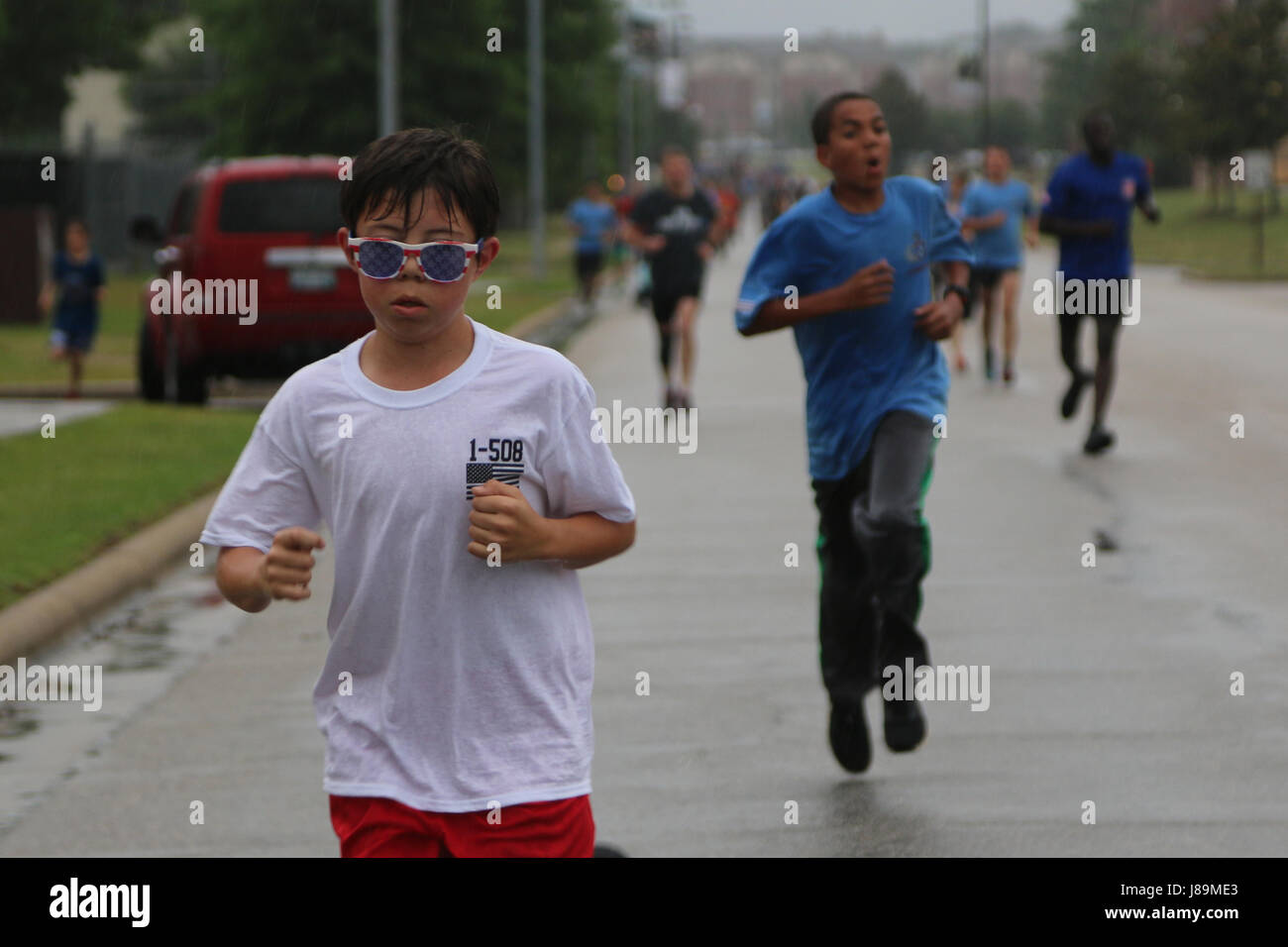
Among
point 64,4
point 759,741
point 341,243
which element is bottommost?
point 759,741

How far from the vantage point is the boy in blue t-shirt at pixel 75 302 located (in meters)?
18.5

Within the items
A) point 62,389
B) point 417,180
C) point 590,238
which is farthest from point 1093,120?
point 590,238

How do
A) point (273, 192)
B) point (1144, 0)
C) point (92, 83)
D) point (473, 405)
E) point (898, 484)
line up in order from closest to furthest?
point (473, 405), point (898, 484), point (273, 192), point (92, 83), point (1144, 0)

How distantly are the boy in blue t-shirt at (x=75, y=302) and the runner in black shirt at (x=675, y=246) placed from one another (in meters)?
4.70

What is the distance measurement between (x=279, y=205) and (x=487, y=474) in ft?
47.0

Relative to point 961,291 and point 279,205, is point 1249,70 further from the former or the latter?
point 961,291

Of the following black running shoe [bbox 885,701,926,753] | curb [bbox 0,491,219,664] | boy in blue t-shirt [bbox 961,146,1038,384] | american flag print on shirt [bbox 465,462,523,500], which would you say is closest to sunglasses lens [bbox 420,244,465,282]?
american flag print on shirt [bbox 465,462,523,500]

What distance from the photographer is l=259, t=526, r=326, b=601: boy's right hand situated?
3.30m

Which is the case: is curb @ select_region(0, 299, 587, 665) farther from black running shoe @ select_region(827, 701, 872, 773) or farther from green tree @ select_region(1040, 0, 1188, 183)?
green tree @ select_region(1040, 0, 1188, 183)

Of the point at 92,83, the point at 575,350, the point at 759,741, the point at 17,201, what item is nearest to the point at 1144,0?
the point at 92,83

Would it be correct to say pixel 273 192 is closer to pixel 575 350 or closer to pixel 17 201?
pixel 575 350

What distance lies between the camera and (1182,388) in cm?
1842

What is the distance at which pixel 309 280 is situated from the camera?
17.1 m

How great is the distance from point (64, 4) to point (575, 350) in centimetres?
1295
